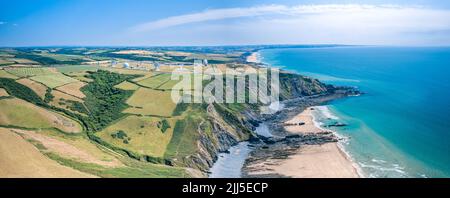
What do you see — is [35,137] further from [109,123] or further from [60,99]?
[60,99]

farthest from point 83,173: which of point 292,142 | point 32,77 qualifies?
point 32,77

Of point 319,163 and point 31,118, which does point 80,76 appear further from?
point 319,163

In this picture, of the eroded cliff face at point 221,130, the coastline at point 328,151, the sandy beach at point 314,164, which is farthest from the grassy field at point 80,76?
the sandy beach at point 314,164

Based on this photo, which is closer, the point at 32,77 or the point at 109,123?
the point at 109,123

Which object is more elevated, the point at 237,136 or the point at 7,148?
the point at 7,148

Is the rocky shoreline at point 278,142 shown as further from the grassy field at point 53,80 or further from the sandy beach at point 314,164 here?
the grassy field at point 53,80

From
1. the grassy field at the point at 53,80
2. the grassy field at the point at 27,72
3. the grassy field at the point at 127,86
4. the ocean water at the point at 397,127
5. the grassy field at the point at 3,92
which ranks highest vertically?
the grassy field at the point at 27,72
